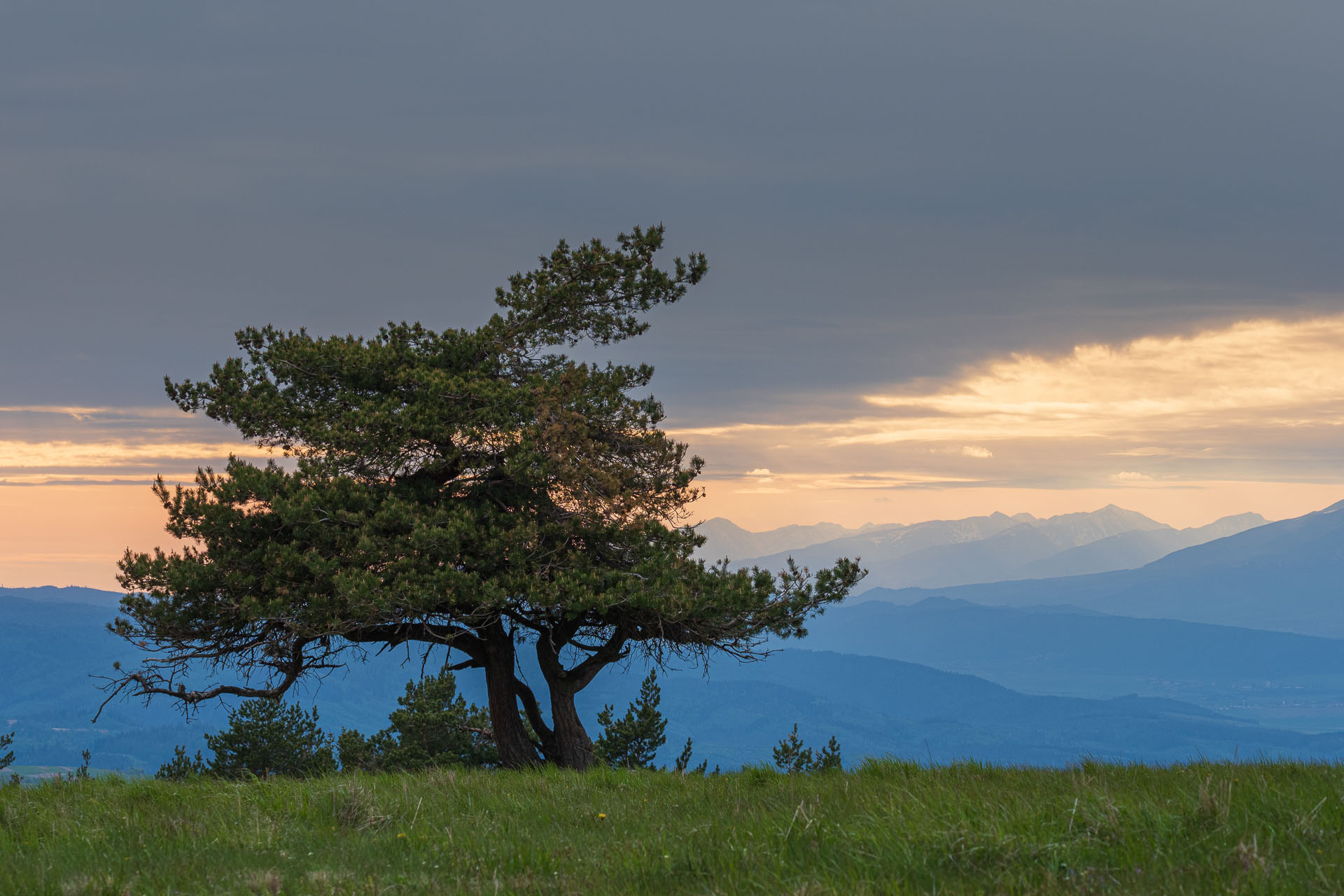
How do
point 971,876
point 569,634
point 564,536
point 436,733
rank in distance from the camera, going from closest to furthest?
point 971,876 < point 564,536 < point 569,634 < point 436,733

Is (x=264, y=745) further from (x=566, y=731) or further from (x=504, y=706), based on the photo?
(x=566, y=731)

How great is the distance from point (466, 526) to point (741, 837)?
1255cm

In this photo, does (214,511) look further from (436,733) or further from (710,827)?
(436,733)

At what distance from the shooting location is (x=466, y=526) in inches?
749

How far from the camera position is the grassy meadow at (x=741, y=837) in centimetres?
602

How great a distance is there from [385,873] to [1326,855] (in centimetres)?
628

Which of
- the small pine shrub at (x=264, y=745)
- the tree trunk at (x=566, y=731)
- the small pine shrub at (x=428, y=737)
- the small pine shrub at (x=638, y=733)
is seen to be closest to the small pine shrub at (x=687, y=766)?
the tree trunk at (x=566, y=731)

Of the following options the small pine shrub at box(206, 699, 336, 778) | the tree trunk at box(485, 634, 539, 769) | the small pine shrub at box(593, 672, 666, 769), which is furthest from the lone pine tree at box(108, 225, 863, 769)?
the small pine shrub at box(206, 699, 336, 778)

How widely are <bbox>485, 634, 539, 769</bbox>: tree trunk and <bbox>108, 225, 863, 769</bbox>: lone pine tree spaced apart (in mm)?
53

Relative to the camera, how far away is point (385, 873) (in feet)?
23.0

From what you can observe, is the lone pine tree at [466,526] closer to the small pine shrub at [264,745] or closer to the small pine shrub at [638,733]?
the small pine shrub at [638,733]

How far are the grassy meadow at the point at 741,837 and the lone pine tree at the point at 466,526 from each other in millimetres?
8517

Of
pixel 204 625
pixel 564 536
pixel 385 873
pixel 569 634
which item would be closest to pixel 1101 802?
pixel 385 873

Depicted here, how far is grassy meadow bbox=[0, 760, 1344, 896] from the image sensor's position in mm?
6020
